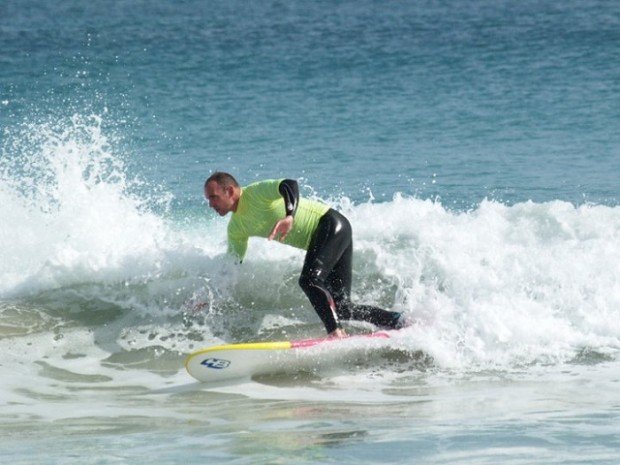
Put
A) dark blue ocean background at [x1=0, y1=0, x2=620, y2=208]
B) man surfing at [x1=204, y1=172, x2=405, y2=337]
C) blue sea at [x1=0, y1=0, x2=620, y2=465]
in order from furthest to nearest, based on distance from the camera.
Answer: dark blue ocean background at [x1=0, y1=0, x2=620, y2=208] < man surfing at [x1=204, y1=172, x2=405, y2=337] < blue sea at [x1=0, y1=0, x2=620, y2=465]

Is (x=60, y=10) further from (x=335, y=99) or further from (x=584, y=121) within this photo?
(x=584, y=121)

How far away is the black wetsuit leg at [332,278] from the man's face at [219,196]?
28.8 inches

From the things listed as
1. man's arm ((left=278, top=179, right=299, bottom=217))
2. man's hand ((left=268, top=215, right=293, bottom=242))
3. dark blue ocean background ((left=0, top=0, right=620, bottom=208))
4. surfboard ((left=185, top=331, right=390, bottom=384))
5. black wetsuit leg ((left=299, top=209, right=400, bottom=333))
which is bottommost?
surfboard ((left=185, top=331, right=390, bottom=384))

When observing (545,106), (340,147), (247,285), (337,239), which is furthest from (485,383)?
(545,106)

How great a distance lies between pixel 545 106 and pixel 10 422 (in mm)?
14693

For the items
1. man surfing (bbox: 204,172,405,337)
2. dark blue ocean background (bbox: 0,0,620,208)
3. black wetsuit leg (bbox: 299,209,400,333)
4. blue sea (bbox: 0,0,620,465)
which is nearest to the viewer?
blue sea (bbox: 0,0,620,465)

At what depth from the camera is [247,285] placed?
33.8 feet

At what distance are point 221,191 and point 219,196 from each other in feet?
0.13

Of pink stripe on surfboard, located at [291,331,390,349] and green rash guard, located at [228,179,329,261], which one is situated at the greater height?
green rash guard, located at [228,179,329,261]

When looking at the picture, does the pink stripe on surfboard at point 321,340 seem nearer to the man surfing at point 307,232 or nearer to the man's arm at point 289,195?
the man surfing at point 307,232

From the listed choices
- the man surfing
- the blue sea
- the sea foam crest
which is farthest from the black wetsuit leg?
the sea foam crest

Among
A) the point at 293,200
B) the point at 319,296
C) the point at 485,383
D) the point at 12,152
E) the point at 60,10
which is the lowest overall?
the point at 485,383

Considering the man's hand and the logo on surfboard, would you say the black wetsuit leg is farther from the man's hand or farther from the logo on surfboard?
the logo on surfboard

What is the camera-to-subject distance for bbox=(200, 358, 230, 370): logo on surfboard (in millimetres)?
8312
